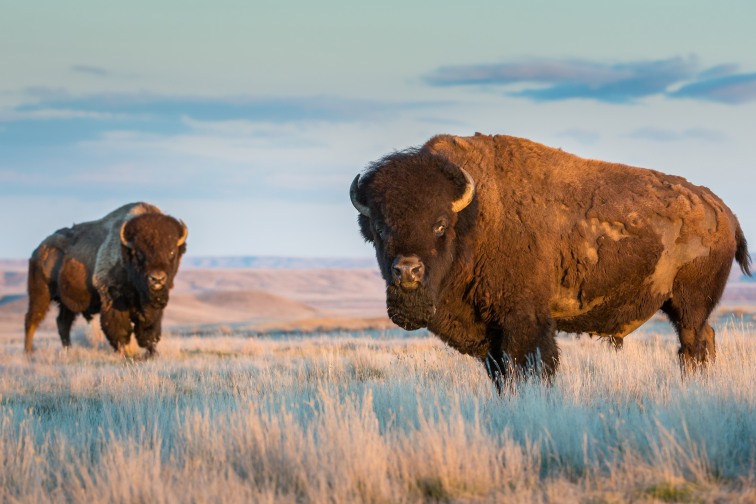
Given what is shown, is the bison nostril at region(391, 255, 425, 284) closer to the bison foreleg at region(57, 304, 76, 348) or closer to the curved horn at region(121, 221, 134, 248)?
the curved horn at region(121, 221, 134, 248)

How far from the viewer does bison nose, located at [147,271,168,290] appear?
1512 centimetres

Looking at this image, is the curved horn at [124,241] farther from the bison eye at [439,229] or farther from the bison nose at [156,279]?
the bison eye at [439,229]

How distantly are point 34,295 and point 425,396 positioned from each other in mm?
15281

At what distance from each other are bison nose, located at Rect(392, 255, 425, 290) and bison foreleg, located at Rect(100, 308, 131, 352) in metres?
10.8

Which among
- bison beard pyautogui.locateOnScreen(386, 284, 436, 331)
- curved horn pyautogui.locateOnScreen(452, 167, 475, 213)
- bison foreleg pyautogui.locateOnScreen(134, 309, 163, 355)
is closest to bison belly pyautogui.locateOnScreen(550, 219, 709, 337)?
curved horn pyautogui.locateOnScreen(452, 167, 475, 213)

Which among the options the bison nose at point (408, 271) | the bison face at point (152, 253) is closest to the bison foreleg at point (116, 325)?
the bison face at point (152, 253)

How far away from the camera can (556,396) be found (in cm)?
721

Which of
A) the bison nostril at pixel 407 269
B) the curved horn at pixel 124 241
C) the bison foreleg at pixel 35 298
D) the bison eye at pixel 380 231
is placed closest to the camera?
the bison nostril at pixel 407 269

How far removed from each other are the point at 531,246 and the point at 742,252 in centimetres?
344

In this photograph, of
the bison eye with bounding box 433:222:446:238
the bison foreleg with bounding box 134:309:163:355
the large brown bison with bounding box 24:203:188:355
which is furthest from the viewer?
the bison foreleg with bounding box 134:309:163:355

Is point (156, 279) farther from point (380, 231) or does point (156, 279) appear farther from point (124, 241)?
point (380, 231)

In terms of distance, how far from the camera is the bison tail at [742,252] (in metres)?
10.3

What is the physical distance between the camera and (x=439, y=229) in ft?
25.3

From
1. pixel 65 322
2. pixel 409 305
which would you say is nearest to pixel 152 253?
pixel 65 322
